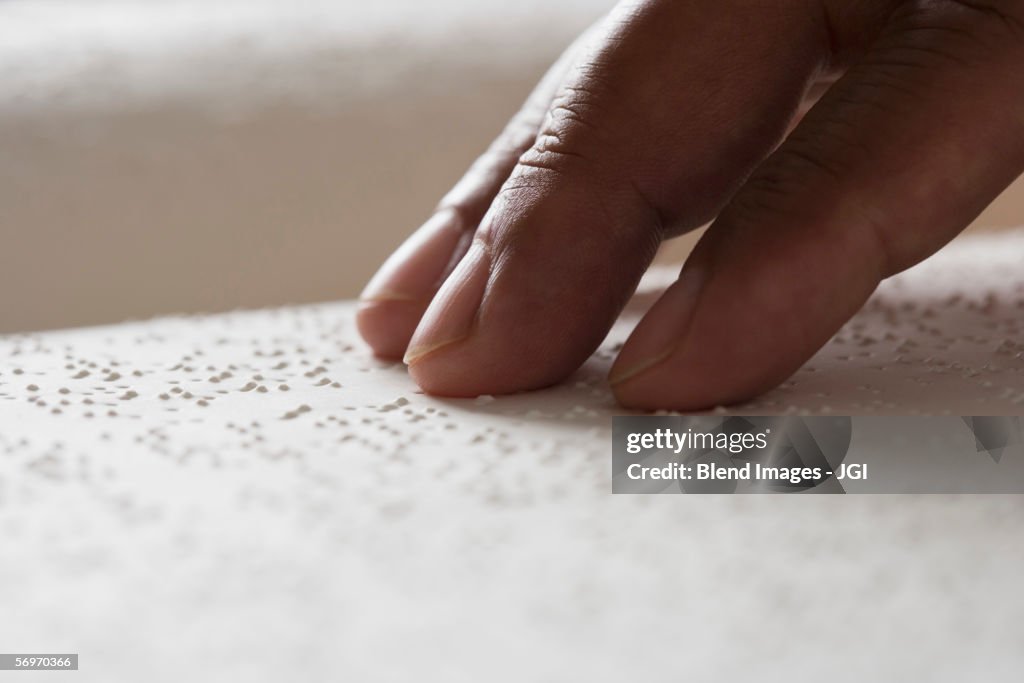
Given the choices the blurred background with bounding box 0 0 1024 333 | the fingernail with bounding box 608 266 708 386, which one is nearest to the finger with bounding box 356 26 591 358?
the fingernail with bounding box 608 266 708 386

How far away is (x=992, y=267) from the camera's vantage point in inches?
24.0

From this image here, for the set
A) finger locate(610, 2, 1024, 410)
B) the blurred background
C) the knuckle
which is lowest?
the blurred background

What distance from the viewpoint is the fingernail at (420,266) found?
1.48 ft

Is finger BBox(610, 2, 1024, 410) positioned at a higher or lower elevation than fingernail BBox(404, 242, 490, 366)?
higher

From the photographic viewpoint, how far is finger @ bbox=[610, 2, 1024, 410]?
34 cm

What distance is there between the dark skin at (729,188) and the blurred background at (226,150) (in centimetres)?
37

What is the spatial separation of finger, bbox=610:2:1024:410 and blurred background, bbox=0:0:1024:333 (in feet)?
1.45

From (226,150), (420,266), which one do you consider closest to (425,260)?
(420,266)

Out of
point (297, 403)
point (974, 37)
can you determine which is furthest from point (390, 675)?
point (974, 37)

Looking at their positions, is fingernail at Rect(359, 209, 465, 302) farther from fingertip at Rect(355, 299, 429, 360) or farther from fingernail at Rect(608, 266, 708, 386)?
fingernail at Rect(608, 266, 708, 386)

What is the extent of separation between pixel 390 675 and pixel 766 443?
0.15 meters

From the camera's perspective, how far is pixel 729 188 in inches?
17.2
